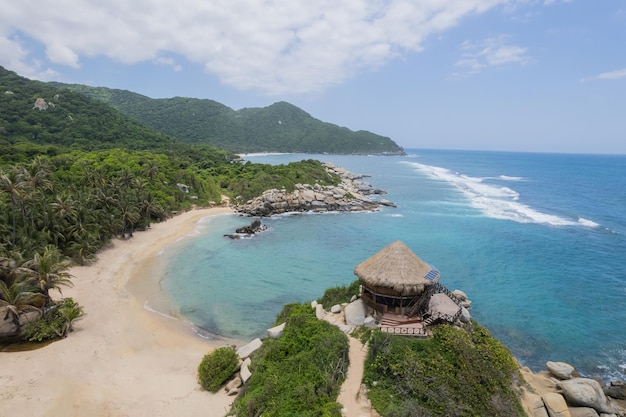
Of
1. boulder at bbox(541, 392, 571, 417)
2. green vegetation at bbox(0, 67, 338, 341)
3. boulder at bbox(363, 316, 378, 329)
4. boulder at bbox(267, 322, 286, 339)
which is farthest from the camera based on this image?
green vegetation at bbox(0, 67, 338, 341)

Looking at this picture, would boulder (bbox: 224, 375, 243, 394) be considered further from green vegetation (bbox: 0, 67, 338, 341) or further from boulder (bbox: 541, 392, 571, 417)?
boulder (bbox: 541, 392, 571, 417)

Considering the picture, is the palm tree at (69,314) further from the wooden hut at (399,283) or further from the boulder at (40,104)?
the boulder at (40,104)

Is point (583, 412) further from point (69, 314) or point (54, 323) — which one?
point (54, 323)

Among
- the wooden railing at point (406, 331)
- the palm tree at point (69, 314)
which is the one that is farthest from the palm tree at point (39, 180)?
the wooden railing at point (406, 331)

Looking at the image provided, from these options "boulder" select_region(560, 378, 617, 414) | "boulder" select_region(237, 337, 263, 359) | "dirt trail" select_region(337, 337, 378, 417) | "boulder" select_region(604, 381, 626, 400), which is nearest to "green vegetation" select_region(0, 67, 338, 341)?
"boulder" select_region(237, 337, 263, 359)

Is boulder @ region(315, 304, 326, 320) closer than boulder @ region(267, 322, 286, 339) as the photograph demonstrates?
No

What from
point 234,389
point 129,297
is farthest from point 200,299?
point 234,389
